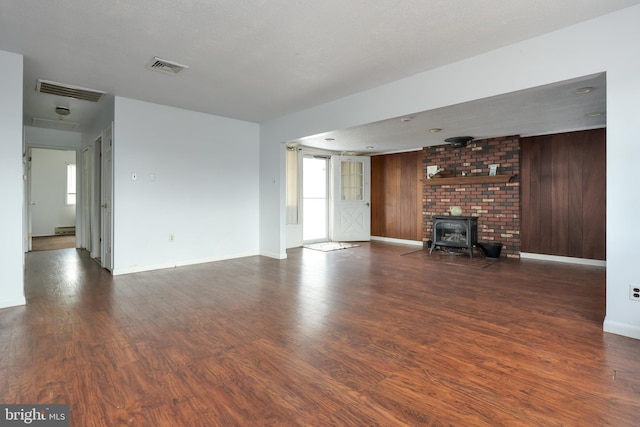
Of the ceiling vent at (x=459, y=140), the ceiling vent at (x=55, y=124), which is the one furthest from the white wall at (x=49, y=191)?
the ceiling vent at (x=459, y=140)

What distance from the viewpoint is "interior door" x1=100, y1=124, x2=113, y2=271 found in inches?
194

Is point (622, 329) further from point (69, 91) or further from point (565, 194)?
point (69, 91)

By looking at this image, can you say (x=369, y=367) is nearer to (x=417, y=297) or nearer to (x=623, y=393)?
(x=623, y=393)

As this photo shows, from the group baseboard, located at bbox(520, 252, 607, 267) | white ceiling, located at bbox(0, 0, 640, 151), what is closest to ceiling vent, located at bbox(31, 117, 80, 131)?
white ceiling, located at bbox(0, 0, 640, 151)

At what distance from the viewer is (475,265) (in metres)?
5.57

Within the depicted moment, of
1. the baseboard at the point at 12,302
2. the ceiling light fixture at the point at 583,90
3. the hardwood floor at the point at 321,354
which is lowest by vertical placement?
the hardwood floor at the point at 321,354

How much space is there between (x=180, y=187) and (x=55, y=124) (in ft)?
10.7

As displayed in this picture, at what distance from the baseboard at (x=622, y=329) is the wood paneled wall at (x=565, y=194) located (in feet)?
11.7

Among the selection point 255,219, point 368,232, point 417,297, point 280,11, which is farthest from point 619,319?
point 368,232

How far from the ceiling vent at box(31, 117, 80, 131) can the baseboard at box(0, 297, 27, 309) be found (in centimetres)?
416

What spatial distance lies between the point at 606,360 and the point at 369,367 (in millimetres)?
1590

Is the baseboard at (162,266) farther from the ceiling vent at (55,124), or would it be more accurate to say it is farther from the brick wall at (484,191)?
the brick wall at (484,191)

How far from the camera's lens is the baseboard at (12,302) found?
3314 mm

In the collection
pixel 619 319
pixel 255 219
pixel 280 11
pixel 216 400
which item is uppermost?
pixel 280 11
